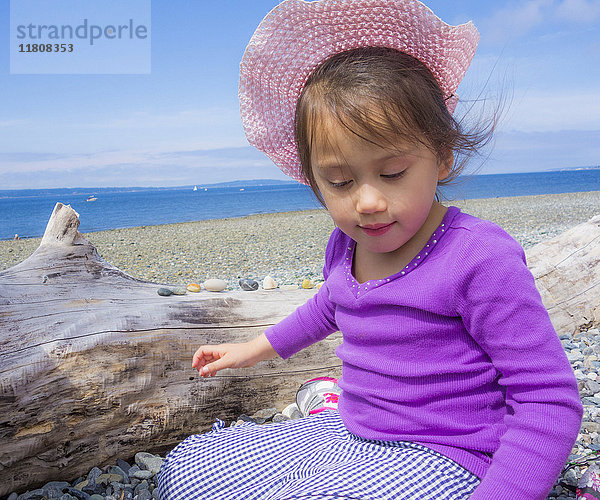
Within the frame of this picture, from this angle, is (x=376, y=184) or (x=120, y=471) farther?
(x=120, y=471)

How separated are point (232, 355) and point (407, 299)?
1049mm

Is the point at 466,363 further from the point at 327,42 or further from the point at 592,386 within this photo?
the point at 592,386

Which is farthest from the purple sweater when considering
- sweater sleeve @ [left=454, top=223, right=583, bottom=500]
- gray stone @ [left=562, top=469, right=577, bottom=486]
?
gray stone @ [left=562, top=469, right=577, bottom=486]

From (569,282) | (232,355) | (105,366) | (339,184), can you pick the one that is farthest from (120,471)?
(569,282)

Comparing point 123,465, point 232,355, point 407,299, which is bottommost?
point 123,465

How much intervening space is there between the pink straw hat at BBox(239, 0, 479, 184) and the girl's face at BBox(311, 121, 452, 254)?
40cm

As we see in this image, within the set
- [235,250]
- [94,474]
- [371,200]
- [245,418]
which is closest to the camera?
[371,200]

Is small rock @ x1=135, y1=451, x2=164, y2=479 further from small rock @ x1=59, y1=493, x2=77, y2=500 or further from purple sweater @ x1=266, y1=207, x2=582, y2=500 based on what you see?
purple sweater @ x1=266, y1=207, x2=582, y2=500

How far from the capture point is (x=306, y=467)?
6.23 feet

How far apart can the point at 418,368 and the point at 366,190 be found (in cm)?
60

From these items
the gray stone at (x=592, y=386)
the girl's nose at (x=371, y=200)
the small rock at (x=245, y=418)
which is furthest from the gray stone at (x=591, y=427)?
the girl's nose at (x=371, y=200)

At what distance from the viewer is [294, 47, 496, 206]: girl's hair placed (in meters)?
1.61

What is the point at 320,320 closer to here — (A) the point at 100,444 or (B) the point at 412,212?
(B) the point at 412,212

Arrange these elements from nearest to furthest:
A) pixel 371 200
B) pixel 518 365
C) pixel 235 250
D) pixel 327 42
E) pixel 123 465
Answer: pixel 518 365 < pixel 371 200 < pixel 327 42 < pixel 123 465 < pixel 235 250
